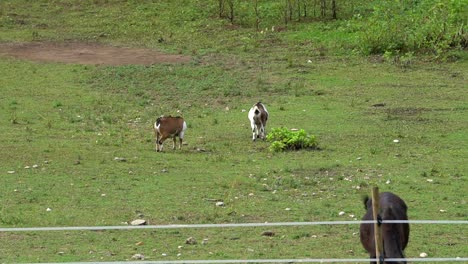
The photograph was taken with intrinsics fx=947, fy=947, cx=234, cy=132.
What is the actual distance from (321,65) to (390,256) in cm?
1995

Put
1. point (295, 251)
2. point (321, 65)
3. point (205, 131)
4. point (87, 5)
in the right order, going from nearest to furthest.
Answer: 1. point (295, 251)
2. point (205, 131)
3. point (321, 65)
4. point (87, 5)

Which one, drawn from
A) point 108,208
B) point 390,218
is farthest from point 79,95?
point 390,218

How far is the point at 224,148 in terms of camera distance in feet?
61.8

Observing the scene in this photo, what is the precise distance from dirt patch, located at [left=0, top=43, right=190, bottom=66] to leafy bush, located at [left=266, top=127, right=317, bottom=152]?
11.1 meters

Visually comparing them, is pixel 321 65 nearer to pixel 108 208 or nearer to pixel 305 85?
pixel 305 85

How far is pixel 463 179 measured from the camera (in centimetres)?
1575

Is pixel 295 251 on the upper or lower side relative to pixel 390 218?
lower

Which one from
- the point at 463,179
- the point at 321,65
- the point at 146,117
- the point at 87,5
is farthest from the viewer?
the point at 87,5

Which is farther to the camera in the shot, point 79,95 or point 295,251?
point 79,95

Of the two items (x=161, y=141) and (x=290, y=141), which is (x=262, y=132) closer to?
(x=290, y=141)

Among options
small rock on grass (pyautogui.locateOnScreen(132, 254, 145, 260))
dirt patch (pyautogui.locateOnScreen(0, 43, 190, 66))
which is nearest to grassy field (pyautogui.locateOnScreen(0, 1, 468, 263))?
small rock on grass (pyautogui.locateOnScreen(132, 254, 145, 260))

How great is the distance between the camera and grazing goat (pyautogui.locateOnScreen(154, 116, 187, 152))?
1855 centimetres

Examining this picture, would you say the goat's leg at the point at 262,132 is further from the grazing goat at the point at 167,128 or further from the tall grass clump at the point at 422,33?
the tall grass clump at the point at 422,33

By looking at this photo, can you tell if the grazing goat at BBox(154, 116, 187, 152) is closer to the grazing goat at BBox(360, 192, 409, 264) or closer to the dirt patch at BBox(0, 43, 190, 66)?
the grazing goat at BBox(360, 192, 409, 264)
